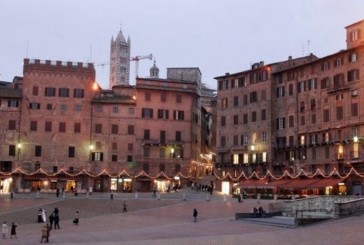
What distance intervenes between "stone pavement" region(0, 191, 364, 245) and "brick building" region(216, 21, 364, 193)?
1306cm

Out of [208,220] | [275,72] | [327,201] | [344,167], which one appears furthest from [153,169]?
[327,201]

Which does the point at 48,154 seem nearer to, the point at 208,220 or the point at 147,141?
the point at 147,141

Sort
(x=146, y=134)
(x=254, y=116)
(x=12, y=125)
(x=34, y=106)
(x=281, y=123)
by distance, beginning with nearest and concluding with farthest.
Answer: (x=281, y=123) < (x=254, y=116) < (x=12, y=125) < (x=34, y=106) < (x=146, y=134)

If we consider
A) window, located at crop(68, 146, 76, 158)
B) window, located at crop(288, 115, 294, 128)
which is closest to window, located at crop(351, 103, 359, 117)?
window, located at crop(288, 115, 294, 128)

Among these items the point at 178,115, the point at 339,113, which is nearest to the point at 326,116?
the point at 339,113

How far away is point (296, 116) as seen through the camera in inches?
3123

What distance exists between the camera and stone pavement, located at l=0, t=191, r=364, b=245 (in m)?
35.9

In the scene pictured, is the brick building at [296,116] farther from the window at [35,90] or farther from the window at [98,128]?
the window at [35,90]

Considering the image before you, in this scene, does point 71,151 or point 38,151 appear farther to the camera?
point 71,151

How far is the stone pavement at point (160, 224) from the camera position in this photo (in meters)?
35.9

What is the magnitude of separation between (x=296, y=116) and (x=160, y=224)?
116 feet

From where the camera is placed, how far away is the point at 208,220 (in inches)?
2053

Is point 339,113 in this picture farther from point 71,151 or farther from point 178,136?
point 71,151

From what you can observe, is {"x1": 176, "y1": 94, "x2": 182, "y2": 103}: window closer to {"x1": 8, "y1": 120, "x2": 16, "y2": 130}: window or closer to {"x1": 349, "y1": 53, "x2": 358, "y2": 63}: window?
{"x1": 8, "y1": 120, "x2": 16, "y2": 130}: window
